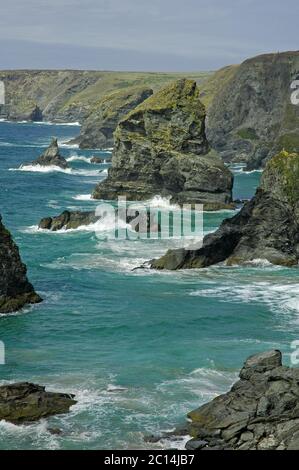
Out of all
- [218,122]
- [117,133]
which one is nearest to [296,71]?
[218,122]

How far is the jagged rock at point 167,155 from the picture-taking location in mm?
96625

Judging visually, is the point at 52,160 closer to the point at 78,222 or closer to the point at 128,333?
the point at 78,222

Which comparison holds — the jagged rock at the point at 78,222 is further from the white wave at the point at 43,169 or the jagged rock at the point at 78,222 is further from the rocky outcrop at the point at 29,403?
the white wave at the point at 43,169

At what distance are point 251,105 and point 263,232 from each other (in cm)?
12237

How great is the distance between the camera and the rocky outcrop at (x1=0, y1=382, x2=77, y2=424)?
33000 mm

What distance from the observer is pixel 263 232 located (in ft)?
220
